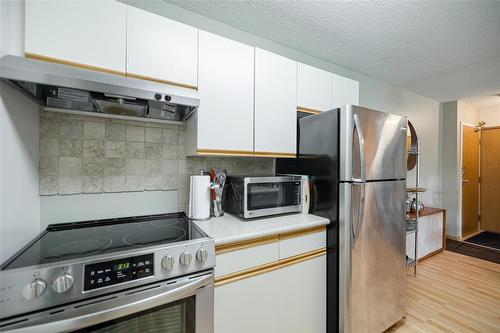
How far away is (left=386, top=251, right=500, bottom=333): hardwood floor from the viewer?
1777 millimetres

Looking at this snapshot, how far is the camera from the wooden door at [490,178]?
414cm

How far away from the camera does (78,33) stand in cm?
105

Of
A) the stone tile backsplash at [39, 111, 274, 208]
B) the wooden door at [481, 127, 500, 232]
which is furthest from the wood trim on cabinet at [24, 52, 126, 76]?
the wooden door at [481, 127, 500, 232]

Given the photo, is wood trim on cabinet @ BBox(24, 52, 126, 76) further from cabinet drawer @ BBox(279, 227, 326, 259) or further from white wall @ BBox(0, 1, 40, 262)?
cabinet drawer @ BBox(279, 227, 326, 259)

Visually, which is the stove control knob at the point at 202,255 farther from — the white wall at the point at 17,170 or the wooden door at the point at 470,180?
the wooden door at the point at 470,180

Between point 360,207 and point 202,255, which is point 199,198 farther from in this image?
point 360,207

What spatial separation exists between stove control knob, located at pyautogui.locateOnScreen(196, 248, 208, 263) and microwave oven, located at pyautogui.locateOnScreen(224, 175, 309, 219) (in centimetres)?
46

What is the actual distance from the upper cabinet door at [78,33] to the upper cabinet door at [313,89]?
1.22m

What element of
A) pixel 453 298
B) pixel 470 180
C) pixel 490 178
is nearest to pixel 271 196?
pixel 453 298

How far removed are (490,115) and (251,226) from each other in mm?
5602

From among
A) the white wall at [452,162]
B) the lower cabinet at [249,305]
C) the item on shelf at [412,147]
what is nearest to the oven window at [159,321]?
the lower cabinet at [249,305]

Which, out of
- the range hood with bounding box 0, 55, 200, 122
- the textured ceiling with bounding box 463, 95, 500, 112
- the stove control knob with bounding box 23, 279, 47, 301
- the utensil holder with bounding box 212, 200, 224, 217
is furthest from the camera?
the textured ceiling with bounding box 463, 95, 500, 112

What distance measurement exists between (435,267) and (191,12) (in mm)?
3877

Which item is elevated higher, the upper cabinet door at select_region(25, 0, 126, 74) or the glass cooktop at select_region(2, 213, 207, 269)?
the upper cabinet door at select_region(25, 0, 126, 74)
